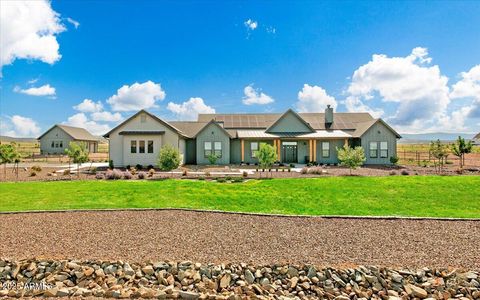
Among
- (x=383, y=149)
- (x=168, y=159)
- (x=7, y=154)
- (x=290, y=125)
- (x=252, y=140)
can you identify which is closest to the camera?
(x=7, y=154)

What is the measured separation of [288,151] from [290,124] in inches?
132

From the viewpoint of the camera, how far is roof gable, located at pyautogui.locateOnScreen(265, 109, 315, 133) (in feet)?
109

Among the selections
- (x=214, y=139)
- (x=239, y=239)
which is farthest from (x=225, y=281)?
(x=214, y=139)

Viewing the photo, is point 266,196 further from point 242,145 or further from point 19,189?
point 242,145

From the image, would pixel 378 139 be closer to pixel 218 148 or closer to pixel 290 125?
pixel 290 125

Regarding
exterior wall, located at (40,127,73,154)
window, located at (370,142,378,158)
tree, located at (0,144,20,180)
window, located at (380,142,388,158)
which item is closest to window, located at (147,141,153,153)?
Result: tree, located at (0,144,20,180)

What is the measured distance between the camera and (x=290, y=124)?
3322cm

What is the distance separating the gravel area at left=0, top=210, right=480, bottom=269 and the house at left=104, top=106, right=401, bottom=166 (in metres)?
18.1

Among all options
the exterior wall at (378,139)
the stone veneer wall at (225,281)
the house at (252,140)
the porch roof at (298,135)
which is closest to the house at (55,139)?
the house at (252,140)

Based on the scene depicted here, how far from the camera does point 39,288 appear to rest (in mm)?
6305

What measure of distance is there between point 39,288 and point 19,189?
12.2 meters

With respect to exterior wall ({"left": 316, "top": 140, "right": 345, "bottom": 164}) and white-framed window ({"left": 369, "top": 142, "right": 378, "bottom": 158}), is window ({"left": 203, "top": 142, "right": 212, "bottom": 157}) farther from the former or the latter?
white-framed window ({"left": 369, "top": 142, "right": 378, "bottom": 158})

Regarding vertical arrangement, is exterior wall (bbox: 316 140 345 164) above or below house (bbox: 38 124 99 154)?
below

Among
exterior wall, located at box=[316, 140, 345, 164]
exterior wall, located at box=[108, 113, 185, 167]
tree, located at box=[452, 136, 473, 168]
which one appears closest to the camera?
tree, located at box=[452, 136, 473, 168]
